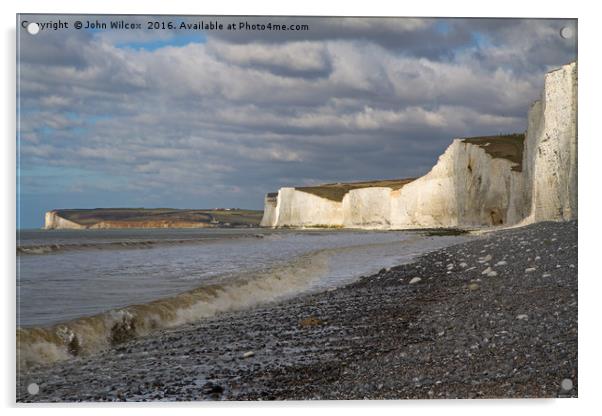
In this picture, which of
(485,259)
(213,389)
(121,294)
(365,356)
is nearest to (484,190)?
(485,259)

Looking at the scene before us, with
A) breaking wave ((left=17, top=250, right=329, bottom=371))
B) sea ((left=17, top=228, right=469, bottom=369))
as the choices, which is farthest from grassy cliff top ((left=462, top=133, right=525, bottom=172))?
breaking wave ((left=17, top=250, right=329, bottom=371))

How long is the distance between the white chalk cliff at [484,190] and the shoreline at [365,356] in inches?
63.8

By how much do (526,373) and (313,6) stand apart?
404 centimetres

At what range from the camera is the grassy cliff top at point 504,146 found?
34906mm

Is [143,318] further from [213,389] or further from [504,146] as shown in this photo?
[504,146]

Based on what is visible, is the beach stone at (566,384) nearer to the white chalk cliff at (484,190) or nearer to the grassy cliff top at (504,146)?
the white chalk cliff at (484,190)

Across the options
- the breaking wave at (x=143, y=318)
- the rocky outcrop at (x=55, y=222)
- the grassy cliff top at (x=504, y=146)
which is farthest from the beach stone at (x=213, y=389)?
the grassy cliff top at (x=504, y=146)

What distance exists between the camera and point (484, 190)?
37.2 meters

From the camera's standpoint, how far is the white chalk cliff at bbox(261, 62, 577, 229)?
11.6 meters

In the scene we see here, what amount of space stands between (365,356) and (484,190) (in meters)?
33.7
